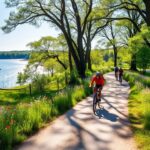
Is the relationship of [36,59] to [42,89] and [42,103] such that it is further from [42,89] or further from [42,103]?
[42,103]

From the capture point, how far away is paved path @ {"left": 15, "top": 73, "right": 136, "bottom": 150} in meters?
9.26

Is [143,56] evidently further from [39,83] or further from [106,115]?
[106,115]

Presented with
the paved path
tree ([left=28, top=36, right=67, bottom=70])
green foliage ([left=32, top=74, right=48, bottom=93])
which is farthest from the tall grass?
tree ([left=28, top=36, right=67, bottom=70])

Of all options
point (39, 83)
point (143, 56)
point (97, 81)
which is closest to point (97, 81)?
point (97, 81)

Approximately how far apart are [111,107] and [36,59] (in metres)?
45.2

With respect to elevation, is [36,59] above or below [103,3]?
below

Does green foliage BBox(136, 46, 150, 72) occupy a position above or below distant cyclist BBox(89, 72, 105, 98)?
above

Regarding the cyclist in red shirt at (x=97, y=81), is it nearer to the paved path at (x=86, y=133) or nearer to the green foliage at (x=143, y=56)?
the paved path at (x=86, y=133)

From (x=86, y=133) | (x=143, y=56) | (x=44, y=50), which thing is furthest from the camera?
(x=44, y=50)

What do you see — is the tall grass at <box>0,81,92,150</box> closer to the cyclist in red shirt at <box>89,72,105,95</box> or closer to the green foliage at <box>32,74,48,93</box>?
the cyclist in red shirt at <box>89,72,105,95</box>

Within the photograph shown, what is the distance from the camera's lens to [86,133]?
10773 mm

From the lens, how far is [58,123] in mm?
12539

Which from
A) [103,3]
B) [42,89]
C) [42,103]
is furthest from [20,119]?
[42,89]

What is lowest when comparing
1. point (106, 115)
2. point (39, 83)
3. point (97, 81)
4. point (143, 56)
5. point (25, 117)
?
point (39, 83)
